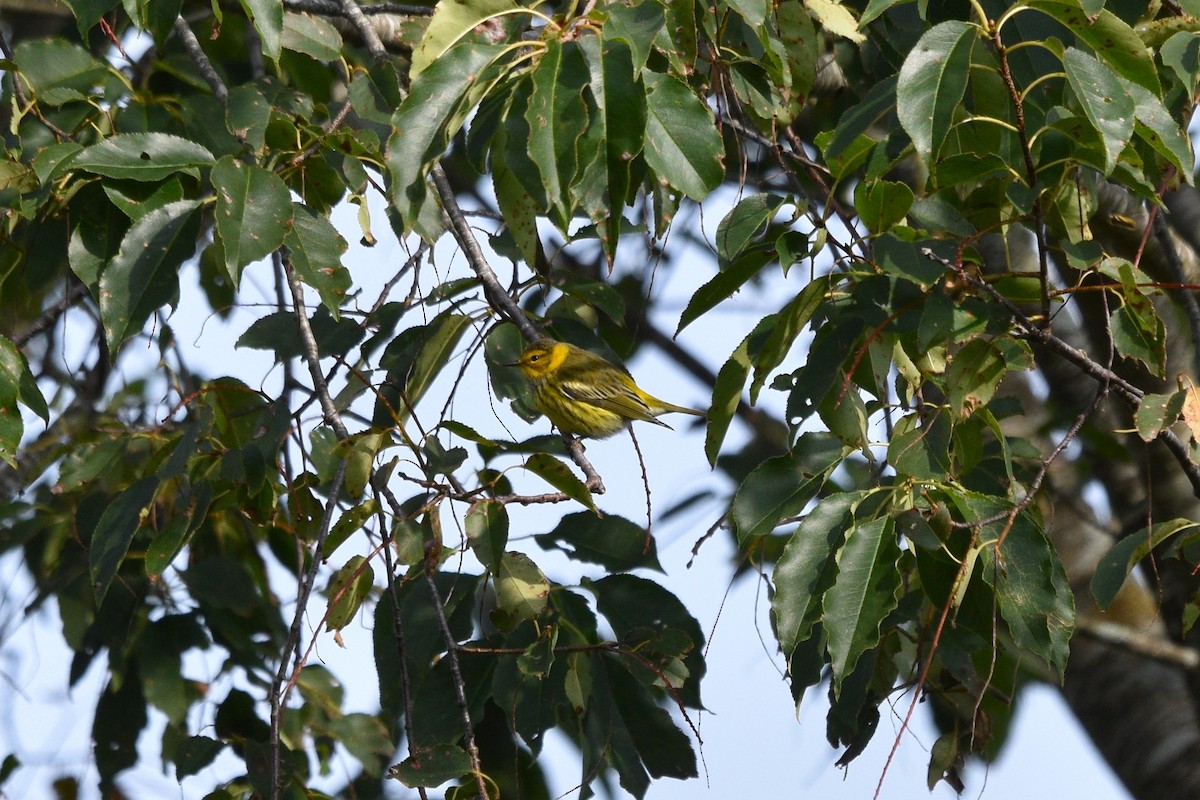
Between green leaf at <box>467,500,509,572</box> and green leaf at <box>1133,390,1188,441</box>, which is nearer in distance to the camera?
green leaf at <box>1133,390,1188,441</box>

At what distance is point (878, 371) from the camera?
247 cm

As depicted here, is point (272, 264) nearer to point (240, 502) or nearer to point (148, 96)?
point (148, 96)

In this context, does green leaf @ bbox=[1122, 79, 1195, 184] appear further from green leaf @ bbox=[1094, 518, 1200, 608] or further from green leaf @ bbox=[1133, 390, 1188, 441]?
green leaf @ bbox=[1094, 518, 1200, 608]

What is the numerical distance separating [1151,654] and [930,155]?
2984 millimetres

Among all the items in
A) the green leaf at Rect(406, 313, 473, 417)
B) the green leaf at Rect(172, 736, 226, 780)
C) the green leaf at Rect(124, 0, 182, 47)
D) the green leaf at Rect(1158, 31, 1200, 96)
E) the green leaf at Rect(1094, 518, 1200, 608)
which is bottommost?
the green leaf at Rect(1094, 518, 1200, 608)

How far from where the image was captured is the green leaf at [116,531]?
2.66m

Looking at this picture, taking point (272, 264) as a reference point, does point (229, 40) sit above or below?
above

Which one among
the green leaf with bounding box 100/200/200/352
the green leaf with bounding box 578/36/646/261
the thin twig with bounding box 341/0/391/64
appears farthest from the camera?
the thin twig with bounding box 341/0/391/64

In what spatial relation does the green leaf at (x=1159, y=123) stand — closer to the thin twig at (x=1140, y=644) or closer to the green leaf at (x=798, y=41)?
the green leaf at (x=798, y=41)

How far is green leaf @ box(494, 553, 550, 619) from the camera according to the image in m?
2.65

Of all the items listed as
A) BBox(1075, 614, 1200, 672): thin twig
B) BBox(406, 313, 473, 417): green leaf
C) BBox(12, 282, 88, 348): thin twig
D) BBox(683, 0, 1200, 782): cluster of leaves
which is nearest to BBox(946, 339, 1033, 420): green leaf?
BBox(683, 0, 1200, 782): cluster of leaves

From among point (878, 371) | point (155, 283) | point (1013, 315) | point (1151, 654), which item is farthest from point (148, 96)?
Answer: point (1151, 654)

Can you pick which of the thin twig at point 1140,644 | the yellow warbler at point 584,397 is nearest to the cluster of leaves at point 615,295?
the thin twig at point 1140,644

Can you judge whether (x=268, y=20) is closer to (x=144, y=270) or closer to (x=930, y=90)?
(x=144, y=270)
